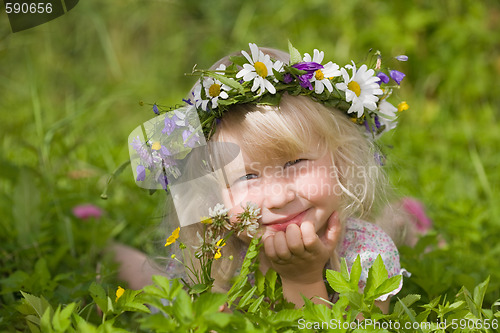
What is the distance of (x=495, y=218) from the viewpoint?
2.21 metres

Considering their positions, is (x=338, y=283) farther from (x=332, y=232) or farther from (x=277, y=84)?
(x=277, y=84)

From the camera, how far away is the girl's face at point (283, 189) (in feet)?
4.68

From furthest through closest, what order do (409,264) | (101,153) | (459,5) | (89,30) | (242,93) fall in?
1. (89,30)
2. (459,5)
3. (101,153)
4. (409,264)
5. (242,93)

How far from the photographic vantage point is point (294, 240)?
1.36 m

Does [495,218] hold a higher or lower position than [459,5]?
lower

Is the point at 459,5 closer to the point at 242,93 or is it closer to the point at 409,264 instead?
the point at 409,264

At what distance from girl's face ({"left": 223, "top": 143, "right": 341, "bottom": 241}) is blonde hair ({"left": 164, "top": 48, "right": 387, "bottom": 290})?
3cm

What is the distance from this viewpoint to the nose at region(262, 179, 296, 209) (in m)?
1.40

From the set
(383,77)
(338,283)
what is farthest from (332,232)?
(383,77)

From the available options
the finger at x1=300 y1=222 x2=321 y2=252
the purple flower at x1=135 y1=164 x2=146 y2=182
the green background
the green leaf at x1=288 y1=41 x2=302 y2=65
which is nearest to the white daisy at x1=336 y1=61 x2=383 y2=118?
the green leaf at x1=288 y1=41 x2=302 y2=65

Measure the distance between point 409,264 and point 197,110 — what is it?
0.76 metres

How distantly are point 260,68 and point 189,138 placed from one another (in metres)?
0.25

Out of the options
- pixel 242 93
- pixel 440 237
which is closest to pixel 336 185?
pixel 242 93

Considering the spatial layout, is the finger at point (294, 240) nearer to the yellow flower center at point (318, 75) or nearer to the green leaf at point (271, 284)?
the green leaf at point (271, 284)
